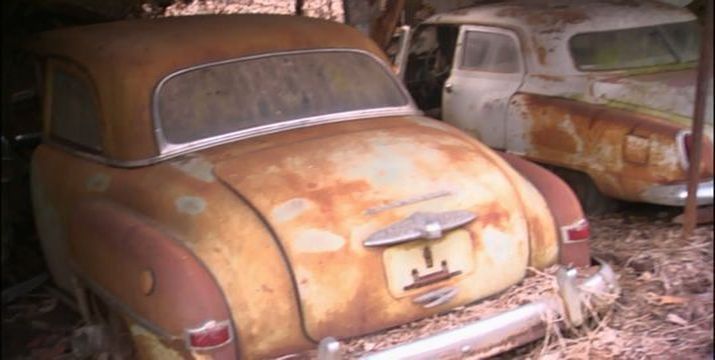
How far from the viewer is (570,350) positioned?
3.47 metres

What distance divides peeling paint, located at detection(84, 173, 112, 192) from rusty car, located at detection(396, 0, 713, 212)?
117 inches

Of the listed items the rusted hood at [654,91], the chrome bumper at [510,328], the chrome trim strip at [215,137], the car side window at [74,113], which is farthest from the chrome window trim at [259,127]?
the rusted hood at [654,91]

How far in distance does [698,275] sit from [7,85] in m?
4.15

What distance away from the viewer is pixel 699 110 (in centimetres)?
296

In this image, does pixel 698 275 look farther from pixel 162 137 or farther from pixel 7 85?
pixel 7 85

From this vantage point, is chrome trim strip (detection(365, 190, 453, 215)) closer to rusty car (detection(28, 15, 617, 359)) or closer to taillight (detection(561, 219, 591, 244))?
rusty car (detection(28, 15, 617, 359))

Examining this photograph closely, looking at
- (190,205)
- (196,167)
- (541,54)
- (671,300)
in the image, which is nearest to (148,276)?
(190,205)

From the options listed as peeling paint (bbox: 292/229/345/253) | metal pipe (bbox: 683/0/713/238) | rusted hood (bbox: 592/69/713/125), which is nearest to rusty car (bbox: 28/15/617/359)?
peeling paint (bbox: 292/229/345/253)

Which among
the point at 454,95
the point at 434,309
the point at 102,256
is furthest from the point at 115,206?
the point at 454,95

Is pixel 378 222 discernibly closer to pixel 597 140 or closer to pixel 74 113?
pixel 74 113

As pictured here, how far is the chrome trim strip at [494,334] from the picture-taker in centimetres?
310

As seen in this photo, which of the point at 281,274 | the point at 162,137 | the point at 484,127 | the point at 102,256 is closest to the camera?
the point at 281,274

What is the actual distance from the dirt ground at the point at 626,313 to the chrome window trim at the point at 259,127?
1207 millimetres

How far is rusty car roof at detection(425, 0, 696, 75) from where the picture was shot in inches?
225
